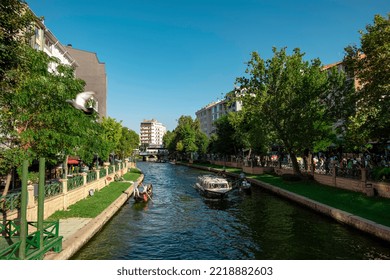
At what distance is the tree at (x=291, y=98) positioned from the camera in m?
36.6

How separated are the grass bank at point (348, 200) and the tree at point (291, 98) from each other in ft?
18.5

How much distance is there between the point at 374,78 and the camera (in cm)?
2200

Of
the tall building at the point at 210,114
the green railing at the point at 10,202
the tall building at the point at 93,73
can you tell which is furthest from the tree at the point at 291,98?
the tall building at the point at 210,114

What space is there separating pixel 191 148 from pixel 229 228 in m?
85.1

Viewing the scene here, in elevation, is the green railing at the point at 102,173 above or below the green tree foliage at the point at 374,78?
below

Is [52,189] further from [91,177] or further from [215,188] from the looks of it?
[215,188]

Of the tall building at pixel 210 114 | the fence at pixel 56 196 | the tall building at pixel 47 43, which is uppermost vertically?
the tall building at pixel 210 114

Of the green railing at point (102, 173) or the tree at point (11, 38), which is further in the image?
the green railing at point (102, 173)

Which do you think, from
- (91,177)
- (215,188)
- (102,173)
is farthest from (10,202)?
(215,188)

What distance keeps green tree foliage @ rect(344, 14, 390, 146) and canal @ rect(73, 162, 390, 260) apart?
7.54m

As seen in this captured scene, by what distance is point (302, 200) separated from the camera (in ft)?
90.9

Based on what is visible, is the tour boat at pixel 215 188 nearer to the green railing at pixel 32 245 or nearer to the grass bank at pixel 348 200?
the grass bank at pixel 348 200

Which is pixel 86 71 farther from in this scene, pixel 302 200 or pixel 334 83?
pixel 302 200

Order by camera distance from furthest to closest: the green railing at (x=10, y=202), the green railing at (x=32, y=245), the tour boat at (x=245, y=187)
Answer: the tour boat at (x=245, y=187)
the green railing at (x=10, y=202)
the green railing at (x=32, y=245)
